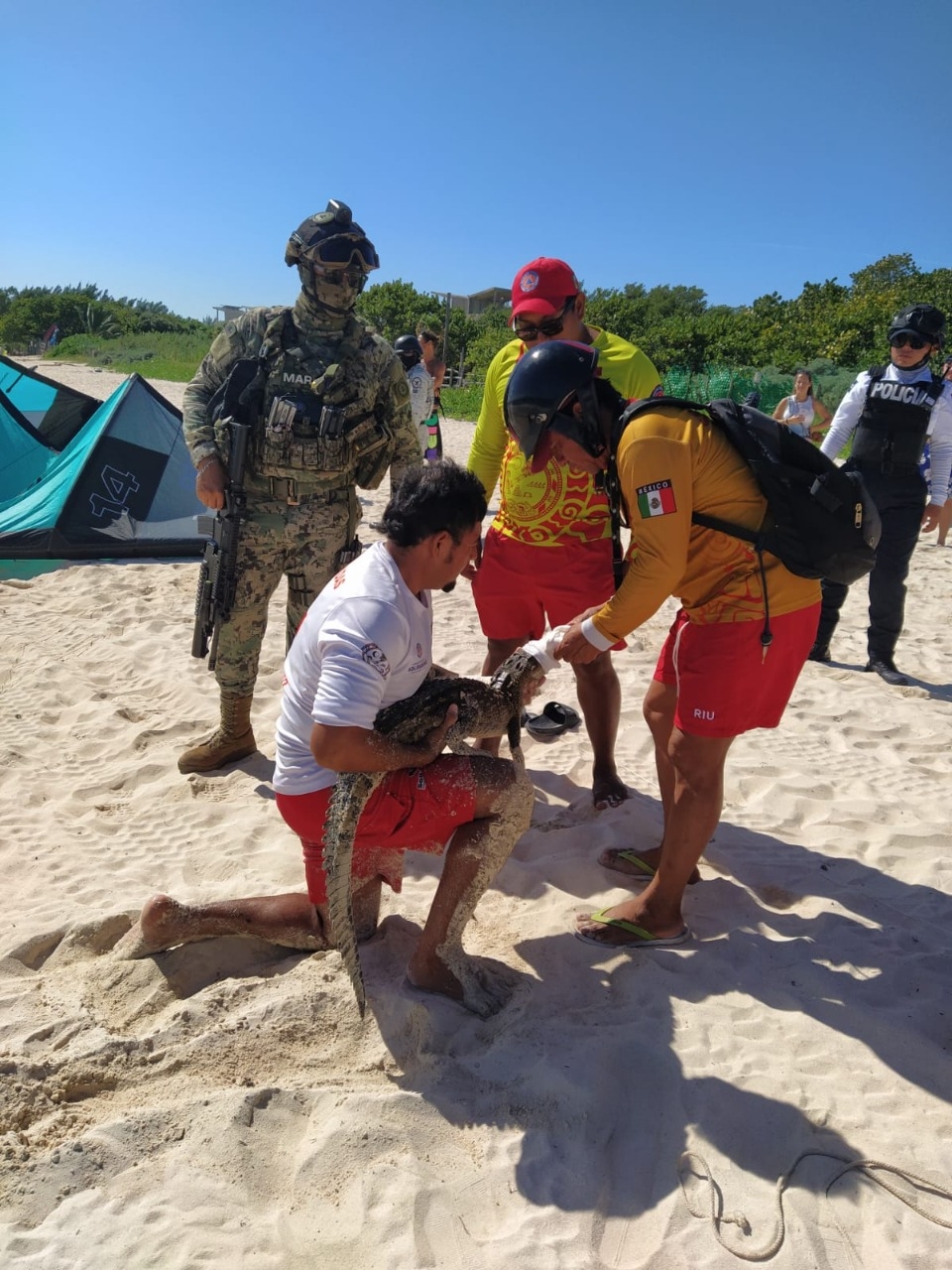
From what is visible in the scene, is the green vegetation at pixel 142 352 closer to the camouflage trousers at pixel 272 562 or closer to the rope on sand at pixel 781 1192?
the camouflage trousers at pixel 272 562

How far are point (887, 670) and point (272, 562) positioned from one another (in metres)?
3.94

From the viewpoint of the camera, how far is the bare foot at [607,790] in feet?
12.5

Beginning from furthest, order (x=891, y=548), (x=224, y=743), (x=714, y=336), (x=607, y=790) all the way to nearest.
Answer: (x=714, y=336) → (x=891, y=548) → (x=224, y=743) → (x=607, y=790)

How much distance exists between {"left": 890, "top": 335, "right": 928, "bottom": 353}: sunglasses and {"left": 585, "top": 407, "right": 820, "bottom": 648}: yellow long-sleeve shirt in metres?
3.38

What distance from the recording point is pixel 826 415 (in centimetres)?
1077

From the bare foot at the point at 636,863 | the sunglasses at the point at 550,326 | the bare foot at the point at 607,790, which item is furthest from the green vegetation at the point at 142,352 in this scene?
the bare foot at the point at 636,863

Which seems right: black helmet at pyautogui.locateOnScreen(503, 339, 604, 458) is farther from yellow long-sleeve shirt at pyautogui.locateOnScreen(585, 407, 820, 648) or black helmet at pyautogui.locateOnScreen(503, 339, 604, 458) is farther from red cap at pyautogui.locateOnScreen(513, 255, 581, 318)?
red cap at pyautogui.locateOnScreen(513, 255, 581, 318)

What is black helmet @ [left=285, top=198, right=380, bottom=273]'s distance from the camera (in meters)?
3.71

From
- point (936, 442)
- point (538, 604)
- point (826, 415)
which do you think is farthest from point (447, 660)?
point (826, 415)

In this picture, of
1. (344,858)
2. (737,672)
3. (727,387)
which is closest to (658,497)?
(737,672)

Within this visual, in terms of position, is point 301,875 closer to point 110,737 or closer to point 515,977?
point 515,977

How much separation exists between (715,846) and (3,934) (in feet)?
8.59

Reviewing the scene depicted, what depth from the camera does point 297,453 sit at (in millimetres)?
3801

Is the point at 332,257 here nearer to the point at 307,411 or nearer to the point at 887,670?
the point at 307,411
